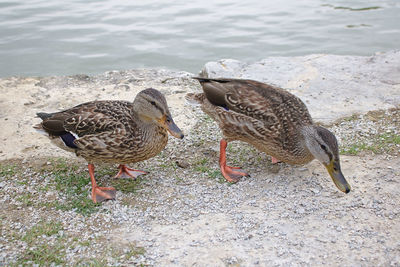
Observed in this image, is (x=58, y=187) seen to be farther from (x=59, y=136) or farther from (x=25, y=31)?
(x=25, y=31)

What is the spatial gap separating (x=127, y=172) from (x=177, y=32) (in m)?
7.34

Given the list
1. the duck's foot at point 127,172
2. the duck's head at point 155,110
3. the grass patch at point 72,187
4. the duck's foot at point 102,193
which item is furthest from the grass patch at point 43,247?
the duck's head at point 155,110

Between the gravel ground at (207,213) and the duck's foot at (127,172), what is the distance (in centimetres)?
10

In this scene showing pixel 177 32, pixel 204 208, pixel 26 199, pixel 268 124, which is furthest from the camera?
pixel 177 32

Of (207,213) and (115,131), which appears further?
(115,131)

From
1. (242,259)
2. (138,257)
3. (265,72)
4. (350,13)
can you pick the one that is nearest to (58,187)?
(138,257)

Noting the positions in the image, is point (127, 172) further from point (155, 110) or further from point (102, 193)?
point (155, 110)

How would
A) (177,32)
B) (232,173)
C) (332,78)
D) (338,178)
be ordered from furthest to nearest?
(177,32) → (332,78) → (232,173) → (338,178)

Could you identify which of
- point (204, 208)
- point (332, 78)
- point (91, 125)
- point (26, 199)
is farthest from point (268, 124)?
point (332, 78)

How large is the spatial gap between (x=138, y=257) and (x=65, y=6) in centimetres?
1192

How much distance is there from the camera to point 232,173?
16.3 ft

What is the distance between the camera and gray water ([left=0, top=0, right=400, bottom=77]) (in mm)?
10305

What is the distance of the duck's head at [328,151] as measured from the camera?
13.9ft

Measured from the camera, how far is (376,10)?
12375 mm
